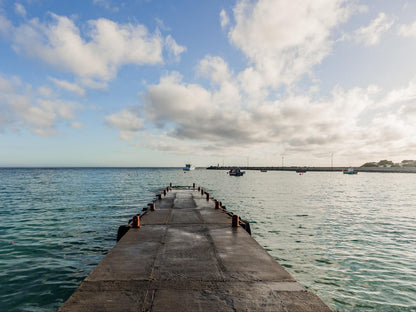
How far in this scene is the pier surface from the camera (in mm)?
5422

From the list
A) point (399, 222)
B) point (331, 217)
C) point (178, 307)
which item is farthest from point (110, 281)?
point (399, 222)

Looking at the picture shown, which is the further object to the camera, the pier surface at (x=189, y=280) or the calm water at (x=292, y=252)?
the calm water at (x=292, y=252)

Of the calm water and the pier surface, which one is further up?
the pier surface

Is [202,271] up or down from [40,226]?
up

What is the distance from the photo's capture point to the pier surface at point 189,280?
542 cm

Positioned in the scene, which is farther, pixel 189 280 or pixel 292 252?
pixel 292 252

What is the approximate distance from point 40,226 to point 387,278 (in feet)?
76.1

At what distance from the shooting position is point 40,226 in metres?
18.4

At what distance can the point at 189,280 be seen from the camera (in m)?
6.67

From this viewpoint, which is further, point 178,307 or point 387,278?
point 387,278

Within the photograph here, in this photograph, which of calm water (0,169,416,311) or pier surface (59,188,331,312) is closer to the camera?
pier surface (59,188,331,312)

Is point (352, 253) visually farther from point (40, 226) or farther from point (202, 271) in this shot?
point (40, 226)

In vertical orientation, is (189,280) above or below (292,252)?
above

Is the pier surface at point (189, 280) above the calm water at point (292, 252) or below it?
above
